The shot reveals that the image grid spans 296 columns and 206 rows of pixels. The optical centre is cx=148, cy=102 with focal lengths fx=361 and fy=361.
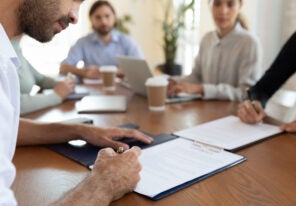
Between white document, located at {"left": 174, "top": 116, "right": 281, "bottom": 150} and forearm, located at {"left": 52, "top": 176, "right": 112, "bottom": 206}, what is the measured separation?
448 mm

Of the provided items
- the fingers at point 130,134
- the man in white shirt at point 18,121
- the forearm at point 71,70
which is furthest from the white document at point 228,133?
the forearm at point 71,70

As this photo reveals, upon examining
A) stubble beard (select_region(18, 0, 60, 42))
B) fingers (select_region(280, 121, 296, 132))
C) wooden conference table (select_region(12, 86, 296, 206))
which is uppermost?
stubble beard (select_region(18, 0, 60, 42))

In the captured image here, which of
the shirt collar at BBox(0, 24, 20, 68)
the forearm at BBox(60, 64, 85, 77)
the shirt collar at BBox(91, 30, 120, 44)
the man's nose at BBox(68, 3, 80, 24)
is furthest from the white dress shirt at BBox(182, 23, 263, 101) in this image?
the shirt collar at BBox(0, 24, 20, 68)

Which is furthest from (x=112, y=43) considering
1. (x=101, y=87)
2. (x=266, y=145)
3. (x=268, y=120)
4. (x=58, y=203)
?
(x=58, y=203)

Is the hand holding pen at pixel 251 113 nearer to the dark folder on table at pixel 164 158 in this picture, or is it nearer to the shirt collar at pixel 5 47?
the dark folder on table at pixel 164 158

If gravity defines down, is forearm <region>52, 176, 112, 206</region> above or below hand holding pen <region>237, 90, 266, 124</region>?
above

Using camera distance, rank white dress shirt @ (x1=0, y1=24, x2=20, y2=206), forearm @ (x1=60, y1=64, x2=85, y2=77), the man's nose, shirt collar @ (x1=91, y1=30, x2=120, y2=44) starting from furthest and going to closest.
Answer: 1. shirt collar @ (x1=91, y1=30, x2=120, y2=44)
2. forearm @ (x1=60, y1=64, x2=85, y2=77)
3. the man's nose
4. white dress shirt @ (x1=0, y1=24, x2=20, y2=206)

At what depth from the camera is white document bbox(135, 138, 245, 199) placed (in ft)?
2.78

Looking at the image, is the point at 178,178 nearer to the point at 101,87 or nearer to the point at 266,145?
the point at 266,145

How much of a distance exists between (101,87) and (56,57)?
2.75m

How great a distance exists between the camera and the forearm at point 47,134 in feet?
3.71

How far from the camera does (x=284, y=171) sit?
0.93 m

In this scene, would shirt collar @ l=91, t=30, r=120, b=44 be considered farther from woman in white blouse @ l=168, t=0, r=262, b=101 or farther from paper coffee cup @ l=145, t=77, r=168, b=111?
paper coffee cup @ l=145, t=77, r=168, b=111

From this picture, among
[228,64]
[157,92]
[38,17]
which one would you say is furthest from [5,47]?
[228,64]
